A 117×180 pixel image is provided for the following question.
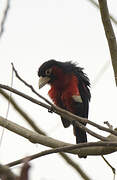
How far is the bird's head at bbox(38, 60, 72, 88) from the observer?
15.6 feet

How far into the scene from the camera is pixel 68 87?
4645 millimetres

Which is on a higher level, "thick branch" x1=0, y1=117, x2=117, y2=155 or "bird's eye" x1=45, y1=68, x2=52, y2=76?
"bird's eye" x1=45, y1=68, x2=52, y2=76

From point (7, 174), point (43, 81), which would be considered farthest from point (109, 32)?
point (7, 174)

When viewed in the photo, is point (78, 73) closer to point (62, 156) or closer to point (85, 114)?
point (85, 114)

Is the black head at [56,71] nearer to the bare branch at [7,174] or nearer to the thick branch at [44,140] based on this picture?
the thick branch at [44,140]

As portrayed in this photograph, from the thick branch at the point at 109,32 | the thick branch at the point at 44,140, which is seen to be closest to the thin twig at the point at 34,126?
the thick branch at the point at 44,140

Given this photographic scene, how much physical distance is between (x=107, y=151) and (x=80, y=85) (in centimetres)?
209

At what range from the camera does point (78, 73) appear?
16.2 ft

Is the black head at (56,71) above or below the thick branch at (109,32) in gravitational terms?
below

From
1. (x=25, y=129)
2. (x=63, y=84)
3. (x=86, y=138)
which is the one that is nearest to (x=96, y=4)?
(x=25, y=129)

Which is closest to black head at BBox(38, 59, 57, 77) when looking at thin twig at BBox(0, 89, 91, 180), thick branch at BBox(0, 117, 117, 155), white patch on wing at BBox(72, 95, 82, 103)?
white patch on wing at BBox(72, 95, 82, 103)

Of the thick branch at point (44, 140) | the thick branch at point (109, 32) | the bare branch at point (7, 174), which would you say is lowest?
the thick branch at point (44, 140)

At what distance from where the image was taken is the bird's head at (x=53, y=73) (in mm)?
4762

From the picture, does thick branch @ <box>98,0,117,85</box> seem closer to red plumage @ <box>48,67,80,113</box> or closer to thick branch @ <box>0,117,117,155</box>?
thick branch @ <box>0,117,117,155</box>
